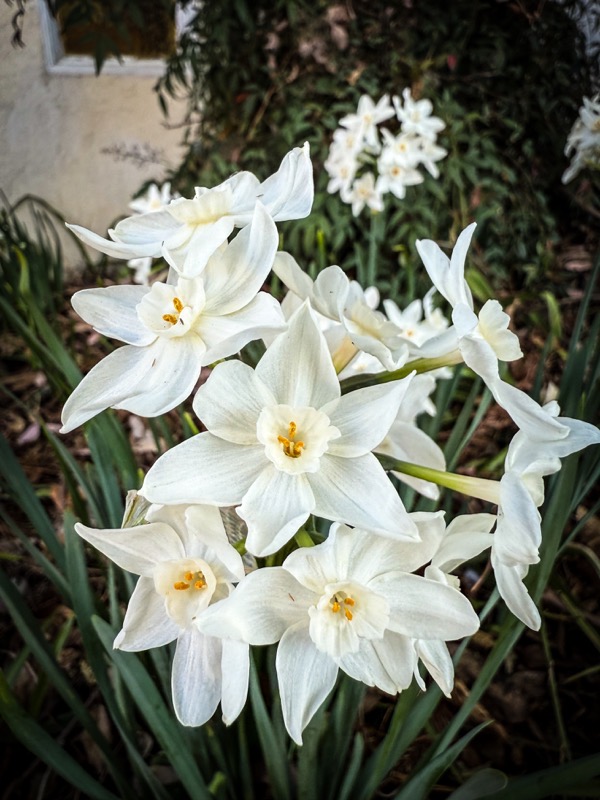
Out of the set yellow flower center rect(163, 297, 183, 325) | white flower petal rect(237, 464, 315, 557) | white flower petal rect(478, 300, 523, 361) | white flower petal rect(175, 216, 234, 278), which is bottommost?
white flower petal rect(237, 464, 315, 557)

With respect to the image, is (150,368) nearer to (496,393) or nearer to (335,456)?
(335,456)

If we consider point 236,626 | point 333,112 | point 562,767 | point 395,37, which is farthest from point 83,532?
point 395,37

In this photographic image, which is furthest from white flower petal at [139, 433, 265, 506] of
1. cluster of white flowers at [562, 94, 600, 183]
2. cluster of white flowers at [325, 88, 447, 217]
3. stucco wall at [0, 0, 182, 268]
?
stucco wall at [0, 0, 182, 268]

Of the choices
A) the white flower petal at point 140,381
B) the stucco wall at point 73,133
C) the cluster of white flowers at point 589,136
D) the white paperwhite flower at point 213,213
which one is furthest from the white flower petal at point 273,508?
the stucco wall at point 73,133

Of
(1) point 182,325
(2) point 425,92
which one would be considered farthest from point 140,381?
(2) point 425,92

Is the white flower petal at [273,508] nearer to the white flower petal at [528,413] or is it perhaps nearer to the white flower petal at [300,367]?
the white flower petal at [300,367]

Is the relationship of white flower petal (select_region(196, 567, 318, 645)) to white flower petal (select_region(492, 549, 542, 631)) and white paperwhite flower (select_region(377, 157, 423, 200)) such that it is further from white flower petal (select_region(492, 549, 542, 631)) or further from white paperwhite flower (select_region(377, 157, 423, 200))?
white paperwhite flower (select_region(377, 157, 423, 200))

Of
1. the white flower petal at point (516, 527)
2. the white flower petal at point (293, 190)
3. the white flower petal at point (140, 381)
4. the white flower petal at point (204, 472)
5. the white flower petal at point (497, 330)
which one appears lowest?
the white flower petal at point (516, 527)

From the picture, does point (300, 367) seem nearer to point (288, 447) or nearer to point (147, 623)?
point (288, 447)
